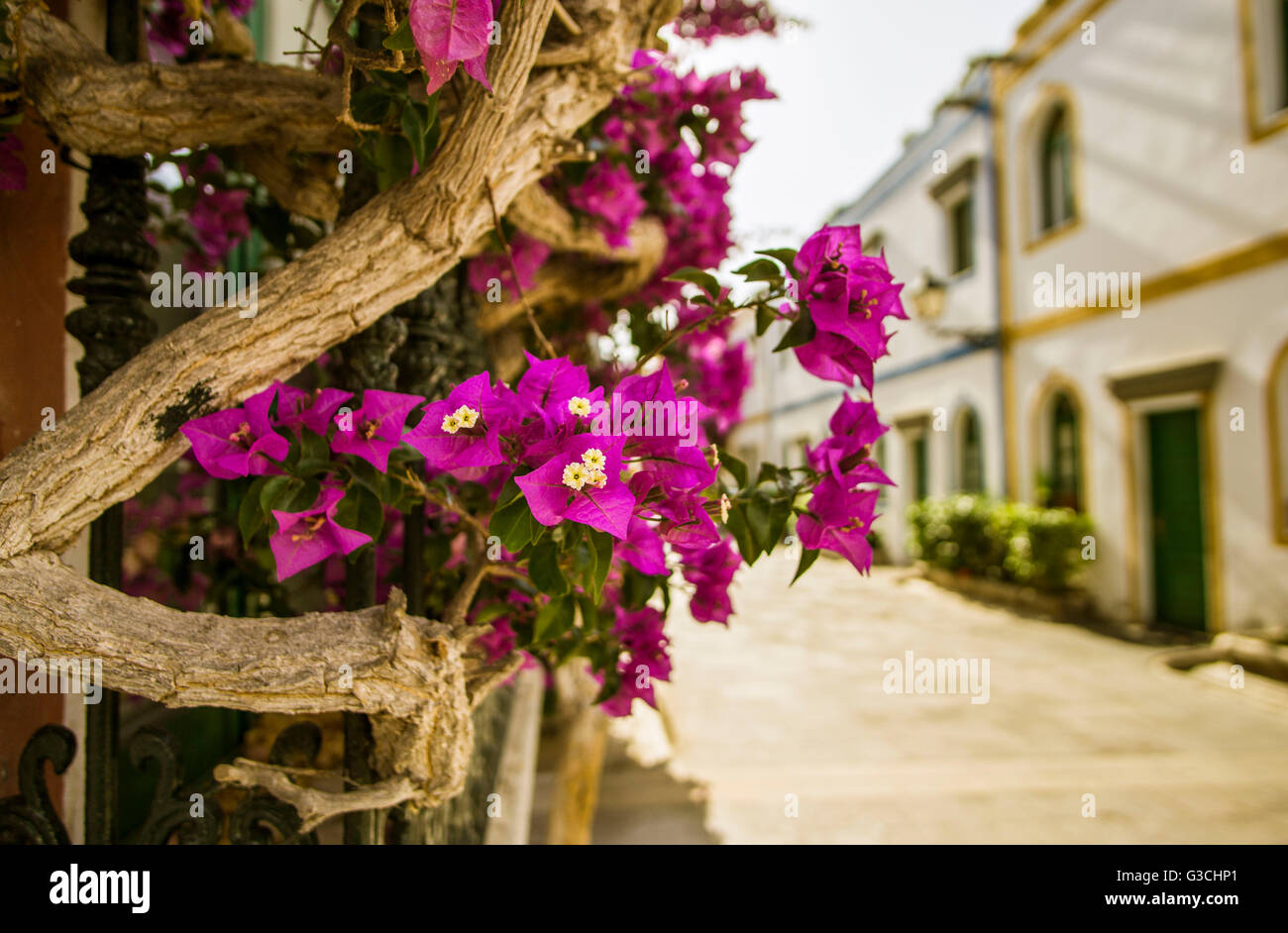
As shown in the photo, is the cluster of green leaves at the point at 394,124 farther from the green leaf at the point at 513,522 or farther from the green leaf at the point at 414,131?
the green leaf at the point at 513,522

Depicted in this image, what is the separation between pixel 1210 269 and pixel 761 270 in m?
8.09

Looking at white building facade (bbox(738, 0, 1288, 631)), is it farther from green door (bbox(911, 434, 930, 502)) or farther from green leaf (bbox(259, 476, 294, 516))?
green leaf (bbox(259, 476, 294, 516))

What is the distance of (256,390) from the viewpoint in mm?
951

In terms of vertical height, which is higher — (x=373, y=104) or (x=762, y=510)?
(x=373, y=104)

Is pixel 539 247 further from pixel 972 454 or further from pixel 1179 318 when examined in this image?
pixel 972 454

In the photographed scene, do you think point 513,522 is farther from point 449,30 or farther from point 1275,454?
point 1275,454

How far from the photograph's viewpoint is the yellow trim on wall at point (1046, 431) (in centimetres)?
871

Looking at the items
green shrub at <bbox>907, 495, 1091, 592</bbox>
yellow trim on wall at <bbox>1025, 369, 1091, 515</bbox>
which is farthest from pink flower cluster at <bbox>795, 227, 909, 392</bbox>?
yellow trim on wall at <bbox>1025, 369, 1091, 515</bbox>

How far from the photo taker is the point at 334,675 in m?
0.86

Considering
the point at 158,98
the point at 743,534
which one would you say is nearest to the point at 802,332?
the point at 743,534

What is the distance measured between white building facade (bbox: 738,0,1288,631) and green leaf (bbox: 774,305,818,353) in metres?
7.36

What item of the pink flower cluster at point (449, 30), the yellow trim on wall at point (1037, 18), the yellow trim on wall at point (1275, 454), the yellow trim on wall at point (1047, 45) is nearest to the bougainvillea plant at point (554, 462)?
the pink flower cluster at point (449, 30)
